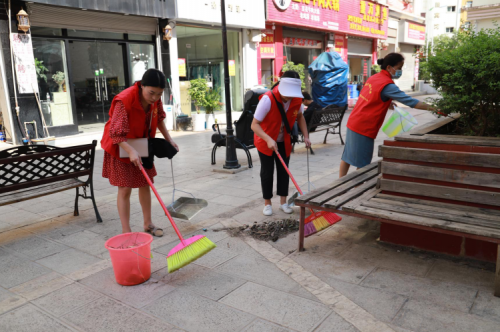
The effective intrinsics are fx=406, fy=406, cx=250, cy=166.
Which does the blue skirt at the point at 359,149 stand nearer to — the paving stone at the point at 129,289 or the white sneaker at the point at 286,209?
the white sneaker at the point at 286,209

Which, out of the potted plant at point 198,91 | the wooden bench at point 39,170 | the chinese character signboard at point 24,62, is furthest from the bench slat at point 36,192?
the potted plant at point 198,91

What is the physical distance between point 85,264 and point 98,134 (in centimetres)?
830

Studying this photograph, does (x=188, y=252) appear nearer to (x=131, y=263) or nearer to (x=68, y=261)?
(x=131, y=263)

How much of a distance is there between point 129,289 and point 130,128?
1.37m

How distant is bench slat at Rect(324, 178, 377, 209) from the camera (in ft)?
10.6

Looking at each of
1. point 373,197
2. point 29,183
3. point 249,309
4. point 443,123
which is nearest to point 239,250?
point 249,309

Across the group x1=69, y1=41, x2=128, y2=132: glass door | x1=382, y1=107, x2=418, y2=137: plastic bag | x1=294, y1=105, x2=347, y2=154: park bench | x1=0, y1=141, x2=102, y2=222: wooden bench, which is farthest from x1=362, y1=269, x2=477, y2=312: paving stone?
x1=69, y1=41, x2=128, y2=132: glass door

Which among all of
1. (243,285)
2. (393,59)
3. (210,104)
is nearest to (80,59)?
(210,104)

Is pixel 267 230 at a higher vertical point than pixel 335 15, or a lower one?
lower

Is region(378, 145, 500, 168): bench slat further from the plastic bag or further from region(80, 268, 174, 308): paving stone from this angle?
region(80, 268, 174, 308): paving stone

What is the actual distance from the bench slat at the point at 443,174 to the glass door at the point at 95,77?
31.9 ft

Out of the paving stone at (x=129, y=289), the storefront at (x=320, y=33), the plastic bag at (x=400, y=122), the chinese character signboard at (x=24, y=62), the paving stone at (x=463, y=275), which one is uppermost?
the storefront at (x=320, y=33)

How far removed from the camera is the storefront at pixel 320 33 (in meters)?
15.9

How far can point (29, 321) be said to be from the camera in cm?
262
